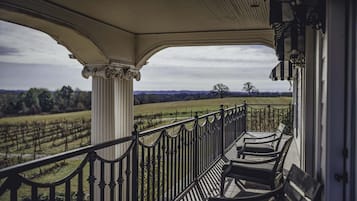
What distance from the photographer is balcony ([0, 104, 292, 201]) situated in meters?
1.70

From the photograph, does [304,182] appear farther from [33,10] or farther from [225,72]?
[225,72]

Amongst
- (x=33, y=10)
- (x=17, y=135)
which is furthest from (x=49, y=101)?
(x=33, y=10)

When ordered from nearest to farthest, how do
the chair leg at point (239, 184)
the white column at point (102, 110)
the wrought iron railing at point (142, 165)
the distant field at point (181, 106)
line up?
1. the wrought iron railing at point (142, 165)
2. the chair leg at point (239, 184)
3. the white column at point (102, 110)
4. the distant field at point (181, 106)

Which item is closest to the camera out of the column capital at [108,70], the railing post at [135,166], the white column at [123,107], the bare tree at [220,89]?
the railing post at [135,166]

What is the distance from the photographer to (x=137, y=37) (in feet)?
25.1

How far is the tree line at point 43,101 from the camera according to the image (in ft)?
22.5

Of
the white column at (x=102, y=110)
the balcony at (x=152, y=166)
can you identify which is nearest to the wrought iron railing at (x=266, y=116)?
the balcony at (x=152, y=166)

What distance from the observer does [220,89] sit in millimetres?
11570

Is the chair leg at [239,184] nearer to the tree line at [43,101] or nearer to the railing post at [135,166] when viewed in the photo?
the railing post at [135,166]

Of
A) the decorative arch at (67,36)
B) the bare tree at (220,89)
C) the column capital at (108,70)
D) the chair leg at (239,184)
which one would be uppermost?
the decorative arch at (67,36)

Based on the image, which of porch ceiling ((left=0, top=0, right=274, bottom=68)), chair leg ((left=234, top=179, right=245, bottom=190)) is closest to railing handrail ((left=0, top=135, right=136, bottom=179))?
chair leg ((left=234, top=179, right=245, bottom=190))

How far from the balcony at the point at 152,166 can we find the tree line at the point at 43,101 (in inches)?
80.0

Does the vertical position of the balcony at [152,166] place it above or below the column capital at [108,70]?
below

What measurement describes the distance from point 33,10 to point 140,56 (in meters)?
3.33
